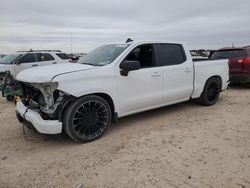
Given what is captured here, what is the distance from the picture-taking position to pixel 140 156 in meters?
3.99

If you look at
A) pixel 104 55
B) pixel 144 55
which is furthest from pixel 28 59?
pixel 144 55

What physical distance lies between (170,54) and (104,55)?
1608 mm

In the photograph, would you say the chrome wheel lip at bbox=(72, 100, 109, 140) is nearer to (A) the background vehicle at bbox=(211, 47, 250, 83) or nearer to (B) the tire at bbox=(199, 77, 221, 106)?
(B) the tire at bbox=(199, 77, 221, 106)

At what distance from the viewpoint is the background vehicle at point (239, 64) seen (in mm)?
9422

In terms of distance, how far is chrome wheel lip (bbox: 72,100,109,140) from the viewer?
14.6ft

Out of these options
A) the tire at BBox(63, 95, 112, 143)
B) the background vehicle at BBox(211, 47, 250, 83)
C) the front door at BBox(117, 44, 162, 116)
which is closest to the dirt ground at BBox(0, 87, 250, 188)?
the tire at BBox(63, 95, 112, 143)

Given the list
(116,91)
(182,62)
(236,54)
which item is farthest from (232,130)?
(236,54)

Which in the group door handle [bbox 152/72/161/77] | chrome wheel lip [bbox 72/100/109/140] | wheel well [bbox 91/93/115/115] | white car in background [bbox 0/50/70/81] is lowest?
chrome wheel lip [bbox 72/100/109/140]

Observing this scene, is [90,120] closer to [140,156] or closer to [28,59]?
[140,156]

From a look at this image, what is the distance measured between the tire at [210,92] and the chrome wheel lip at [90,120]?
3307 millimetres

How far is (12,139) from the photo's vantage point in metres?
4.89

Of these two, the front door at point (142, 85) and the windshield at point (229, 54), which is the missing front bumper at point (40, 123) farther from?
the windshield at point (229, 54)

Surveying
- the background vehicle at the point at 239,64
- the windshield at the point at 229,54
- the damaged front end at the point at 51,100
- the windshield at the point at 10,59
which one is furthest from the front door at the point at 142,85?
the windshield at the point at 10,59

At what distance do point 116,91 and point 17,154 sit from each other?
199 cm
